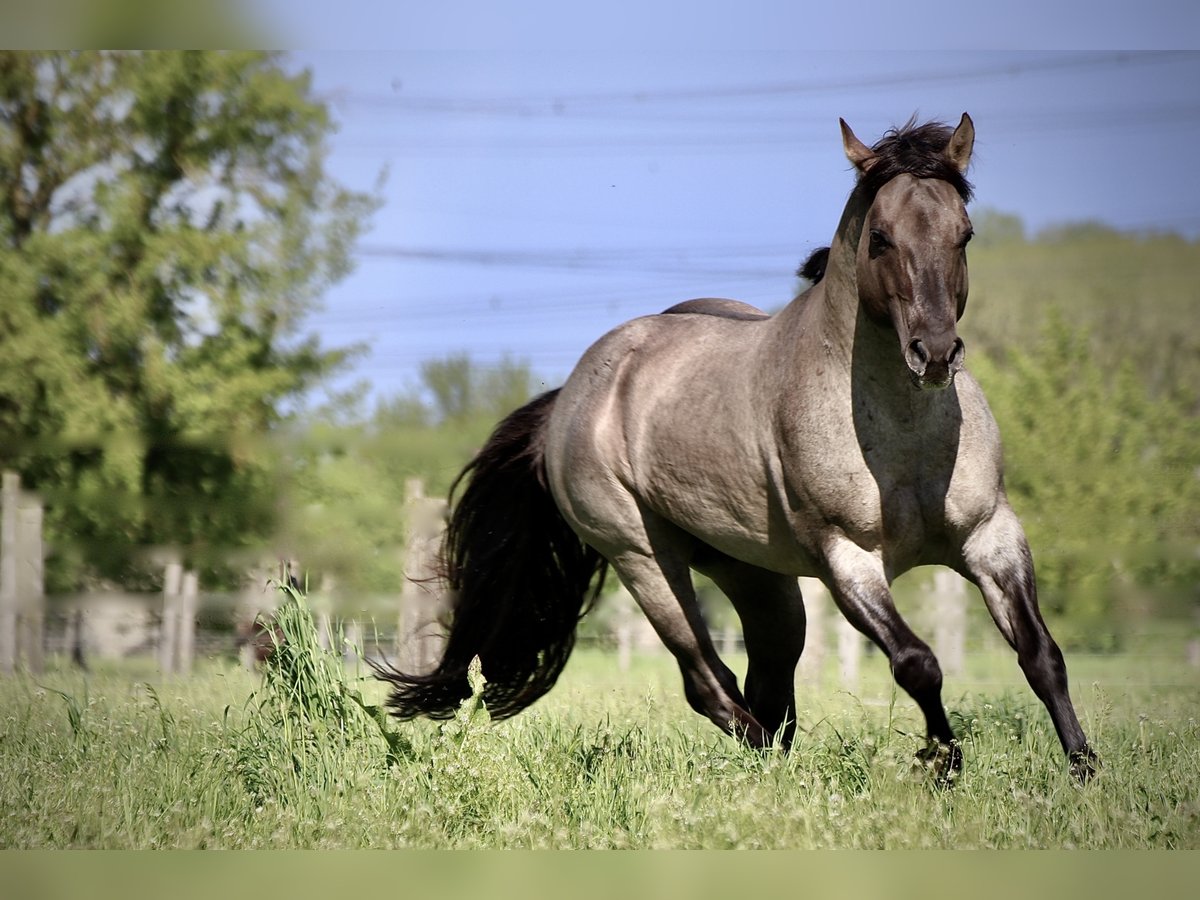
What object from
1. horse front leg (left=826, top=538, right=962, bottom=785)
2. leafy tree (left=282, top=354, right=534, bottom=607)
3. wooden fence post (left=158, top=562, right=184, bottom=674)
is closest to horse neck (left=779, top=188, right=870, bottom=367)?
horse front leg (left=826, top=538, right=962, bottom=785)

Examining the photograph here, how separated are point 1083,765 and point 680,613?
186cm

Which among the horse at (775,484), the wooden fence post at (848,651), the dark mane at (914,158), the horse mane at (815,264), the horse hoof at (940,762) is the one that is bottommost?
the wooden fence post at (848,651)

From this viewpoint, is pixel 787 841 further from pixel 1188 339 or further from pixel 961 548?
pixel 1188 339

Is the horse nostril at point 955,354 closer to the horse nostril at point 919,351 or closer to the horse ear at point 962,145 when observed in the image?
the horse nostril at point 919,351

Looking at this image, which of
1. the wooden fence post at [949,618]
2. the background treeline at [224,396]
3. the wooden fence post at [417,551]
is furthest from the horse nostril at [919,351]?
the wooden fence post at [949,618]

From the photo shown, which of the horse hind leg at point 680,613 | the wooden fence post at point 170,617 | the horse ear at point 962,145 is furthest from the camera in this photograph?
the wooden fence post at point 170,617

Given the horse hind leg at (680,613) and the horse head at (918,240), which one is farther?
the horse hind leg at (680,613)

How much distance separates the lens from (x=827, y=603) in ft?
49.1

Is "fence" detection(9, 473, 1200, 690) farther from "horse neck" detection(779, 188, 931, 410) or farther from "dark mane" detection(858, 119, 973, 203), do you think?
"dark mane" detection(858, 119, 973, 203)

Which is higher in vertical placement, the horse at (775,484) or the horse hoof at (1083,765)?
the horse at (775,484)

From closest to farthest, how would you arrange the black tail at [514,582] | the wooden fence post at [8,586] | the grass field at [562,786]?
the grass field at [562,786] → the black tail at [514,582] → the wooden fence post at [8,586]

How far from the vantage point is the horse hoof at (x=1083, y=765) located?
3939 mm

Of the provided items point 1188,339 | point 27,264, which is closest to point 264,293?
point 27,264

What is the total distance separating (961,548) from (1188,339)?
19.0 metres
